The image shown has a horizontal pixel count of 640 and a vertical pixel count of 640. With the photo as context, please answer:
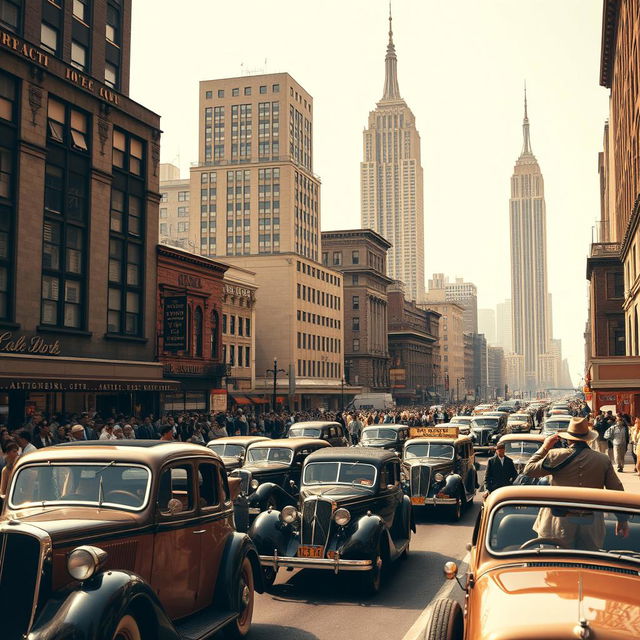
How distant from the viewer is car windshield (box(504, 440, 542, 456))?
21.2m

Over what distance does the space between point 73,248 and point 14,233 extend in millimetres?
4102

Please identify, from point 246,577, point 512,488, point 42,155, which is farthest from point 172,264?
point 512,488

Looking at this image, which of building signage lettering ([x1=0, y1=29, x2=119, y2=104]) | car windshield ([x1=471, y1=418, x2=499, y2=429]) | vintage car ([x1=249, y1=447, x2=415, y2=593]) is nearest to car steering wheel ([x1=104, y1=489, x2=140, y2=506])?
vintage car ([x1=249, y1=447, x2=415, y2=593])

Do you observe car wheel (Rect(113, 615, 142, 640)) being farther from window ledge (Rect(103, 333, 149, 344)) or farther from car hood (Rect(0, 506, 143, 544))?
window ledge (Rect(103, 333, 149, 344))

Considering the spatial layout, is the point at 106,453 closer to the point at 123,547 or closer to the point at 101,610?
the point at 123,547

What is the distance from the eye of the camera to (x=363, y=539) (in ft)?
35.4

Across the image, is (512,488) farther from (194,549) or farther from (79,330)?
(79,330)

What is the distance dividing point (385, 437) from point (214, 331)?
2703 centimetres

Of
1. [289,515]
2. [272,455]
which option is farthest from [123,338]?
[289,515]

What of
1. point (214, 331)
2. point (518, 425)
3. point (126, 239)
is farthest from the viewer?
point (214, 331)

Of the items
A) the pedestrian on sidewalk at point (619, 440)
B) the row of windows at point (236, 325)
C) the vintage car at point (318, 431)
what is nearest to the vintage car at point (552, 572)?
the vintage car at point (318, 431)

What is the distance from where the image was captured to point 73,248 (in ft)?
Answer: 117

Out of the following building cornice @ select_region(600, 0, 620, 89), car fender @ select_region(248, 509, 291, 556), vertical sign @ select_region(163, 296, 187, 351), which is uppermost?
building cornice @ select_region(600, 0, 620, 89)

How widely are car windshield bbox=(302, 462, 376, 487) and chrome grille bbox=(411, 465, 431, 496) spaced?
5.59 meters
